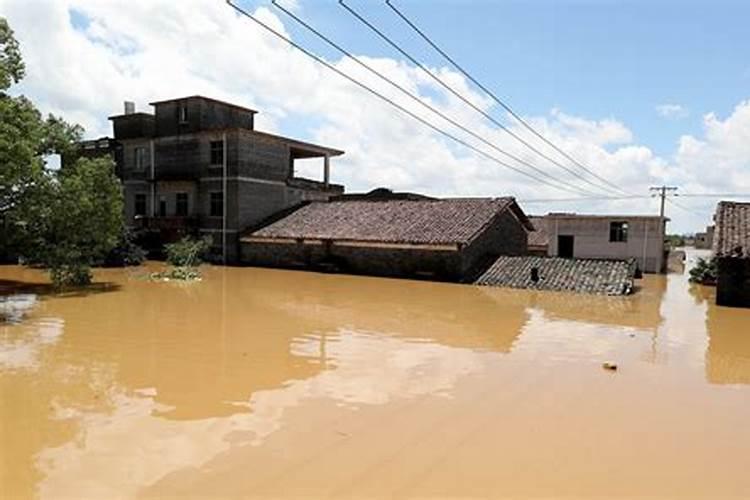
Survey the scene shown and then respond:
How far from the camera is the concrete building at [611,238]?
33281 millimetres

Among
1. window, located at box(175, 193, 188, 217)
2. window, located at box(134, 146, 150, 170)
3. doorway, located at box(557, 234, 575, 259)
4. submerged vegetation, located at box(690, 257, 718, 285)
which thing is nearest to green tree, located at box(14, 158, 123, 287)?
window, located at box(175, 193, 188, 217)

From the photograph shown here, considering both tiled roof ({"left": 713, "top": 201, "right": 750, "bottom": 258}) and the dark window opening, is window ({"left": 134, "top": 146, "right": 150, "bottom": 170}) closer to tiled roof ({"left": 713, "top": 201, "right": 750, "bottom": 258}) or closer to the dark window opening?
the dark window opening

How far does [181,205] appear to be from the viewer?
33531 mm

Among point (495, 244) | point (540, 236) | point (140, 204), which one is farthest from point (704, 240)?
point (140, 204)

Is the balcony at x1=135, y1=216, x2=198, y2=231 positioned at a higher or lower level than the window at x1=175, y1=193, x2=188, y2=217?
lower

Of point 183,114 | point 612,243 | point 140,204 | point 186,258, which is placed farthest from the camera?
point 140,204

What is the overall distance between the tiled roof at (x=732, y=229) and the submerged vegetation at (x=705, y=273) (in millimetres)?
5563

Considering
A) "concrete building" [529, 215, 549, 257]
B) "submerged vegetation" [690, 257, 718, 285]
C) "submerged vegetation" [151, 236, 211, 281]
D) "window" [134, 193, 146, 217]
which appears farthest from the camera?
"concrete building" [529, 215, 549, 257]

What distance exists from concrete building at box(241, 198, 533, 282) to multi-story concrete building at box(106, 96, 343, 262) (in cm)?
180

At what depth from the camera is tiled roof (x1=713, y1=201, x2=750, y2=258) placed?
62.4 ft

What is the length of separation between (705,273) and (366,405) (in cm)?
2645

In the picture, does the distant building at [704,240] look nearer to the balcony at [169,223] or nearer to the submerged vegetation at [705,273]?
the submerged vegetation at [705,273]

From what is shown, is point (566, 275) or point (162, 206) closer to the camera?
point (566, 275)

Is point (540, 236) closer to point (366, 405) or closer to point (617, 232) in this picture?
point (617, 232)
